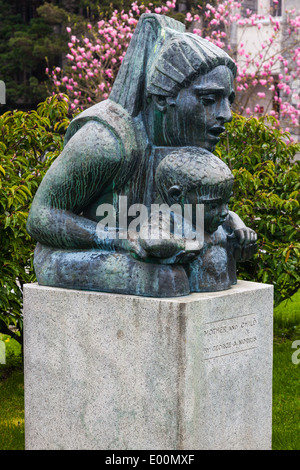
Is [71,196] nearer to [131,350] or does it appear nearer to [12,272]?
[131,350]

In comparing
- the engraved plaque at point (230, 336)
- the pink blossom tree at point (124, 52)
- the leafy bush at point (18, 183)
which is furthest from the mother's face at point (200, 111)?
the pink blossom tree at point (124, 52)

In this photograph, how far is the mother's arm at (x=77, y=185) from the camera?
3.71 meters

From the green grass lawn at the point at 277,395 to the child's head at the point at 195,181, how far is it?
214 centimetres

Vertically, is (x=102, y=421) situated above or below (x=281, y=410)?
above

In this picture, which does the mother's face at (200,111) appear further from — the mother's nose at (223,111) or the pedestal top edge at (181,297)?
the pedestal top edge at (181,297)

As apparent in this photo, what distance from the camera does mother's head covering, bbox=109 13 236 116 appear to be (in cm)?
367

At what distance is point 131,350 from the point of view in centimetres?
352

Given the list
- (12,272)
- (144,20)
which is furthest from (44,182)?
(12,272)

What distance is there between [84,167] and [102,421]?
1374 mm

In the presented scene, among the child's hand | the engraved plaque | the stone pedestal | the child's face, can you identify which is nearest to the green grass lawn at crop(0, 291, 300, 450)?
the stone pedestal

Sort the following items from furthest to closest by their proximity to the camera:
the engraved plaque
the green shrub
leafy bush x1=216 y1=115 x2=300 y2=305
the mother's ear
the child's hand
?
1. leafy bush x1=216 y1=115 x2=300 y2=305
2. the green shrub
3. the child's hand
4. the mother's ear
5. the engraved plaque

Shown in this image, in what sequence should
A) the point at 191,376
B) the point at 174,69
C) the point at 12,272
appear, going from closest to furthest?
1. the point at 191,376
2. the point at 174,69
3. the point at 12,272

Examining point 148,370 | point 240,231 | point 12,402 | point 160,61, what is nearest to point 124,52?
point 12,402

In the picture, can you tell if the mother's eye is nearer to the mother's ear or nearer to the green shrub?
the mother's ear
